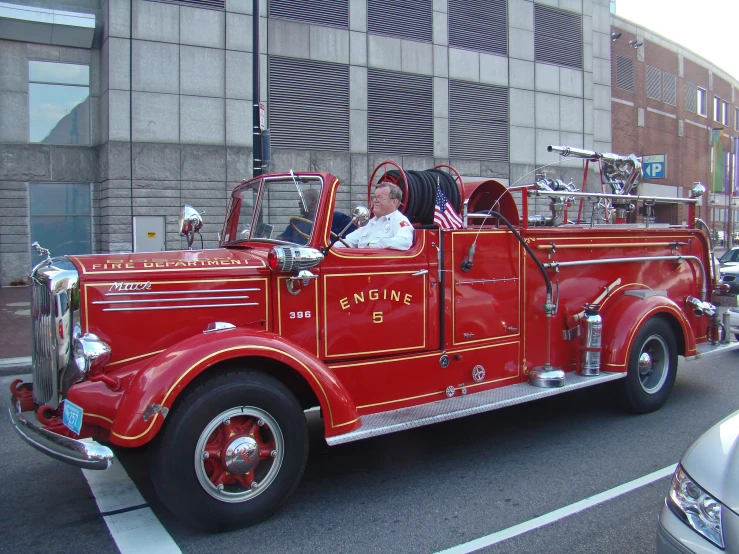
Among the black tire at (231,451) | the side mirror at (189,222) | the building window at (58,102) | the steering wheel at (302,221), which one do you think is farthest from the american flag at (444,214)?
the building window at (58,102)

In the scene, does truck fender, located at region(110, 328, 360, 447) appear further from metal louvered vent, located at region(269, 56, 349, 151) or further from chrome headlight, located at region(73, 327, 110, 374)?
metal louvered vent, located at region(269, 56, 349, 151)

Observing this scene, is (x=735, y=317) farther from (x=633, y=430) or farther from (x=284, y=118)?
(x=284, y=118)

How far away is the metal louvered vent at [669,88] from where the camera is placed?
3272 centimetres

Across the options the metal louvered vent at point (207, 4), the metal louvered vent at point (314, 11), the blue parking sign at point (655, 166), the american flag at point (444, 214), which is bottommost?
the american flag at point (444, 214)

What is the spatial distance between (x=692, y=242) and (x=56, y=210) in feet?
49.7

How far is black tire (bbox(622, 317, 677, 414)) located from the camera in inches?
230

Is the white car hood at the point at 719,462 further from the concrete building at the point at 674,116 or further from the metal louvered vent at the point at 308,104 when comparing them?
the concrete building at the point at 674,116

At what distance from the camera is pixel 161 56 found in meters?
15.6

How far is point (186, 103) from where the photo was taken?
627 inches

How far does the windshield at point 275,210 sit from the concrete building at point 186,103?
36.4ft

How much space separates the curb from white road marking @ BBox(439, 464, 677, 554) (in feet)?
21.7

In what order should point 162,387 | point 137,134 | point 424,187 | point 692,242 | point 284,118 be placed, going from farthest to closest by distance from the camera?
point 284,118 → point 137,134 → point 692,242 → point 424,187 → point 162,387

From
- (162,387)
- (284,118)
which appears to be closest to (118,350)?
(162,387)

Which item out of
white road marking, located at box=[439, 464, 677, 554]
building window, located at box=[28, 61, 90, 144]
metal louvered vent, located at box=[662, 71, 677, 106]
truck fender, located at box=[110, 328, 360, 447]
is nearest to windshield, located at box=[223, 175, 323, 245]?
truck fender, located at box=[110, 328, 360, 447]
